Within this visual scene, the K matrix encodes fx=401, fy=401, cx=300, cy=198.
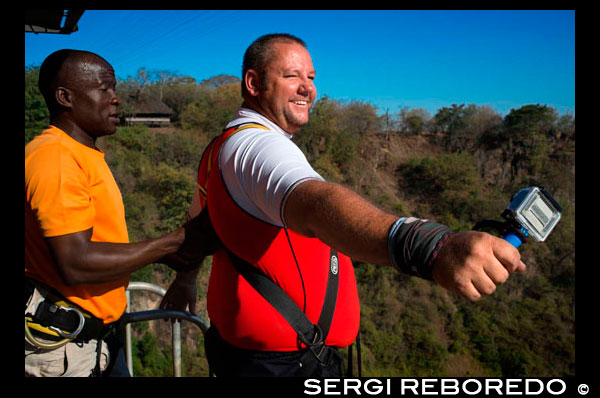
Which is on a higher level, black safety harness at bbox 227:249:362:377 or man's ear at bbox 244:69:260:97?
man's ear at bbox 244:69:260:97

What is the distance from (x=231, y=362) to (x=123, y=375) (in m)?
0.84

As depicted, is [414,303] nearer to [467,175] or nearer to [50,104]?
[467,175]

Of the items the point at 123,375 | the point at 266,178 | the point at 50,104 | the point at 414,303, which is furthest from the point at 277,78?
the point at 414,303

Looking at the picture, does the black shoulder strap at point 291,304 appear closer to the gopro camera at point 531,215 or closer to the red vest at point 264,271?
the red vest at point 264,271

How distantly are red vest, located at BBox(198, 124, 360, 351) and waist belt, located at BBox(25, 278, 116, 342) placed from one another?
2.16 ft

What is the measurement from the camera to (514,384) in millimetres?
1933

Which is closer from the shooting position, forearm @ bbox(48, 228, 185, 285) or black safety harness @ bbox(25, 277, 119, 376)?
forearm @ bbox(48, 228, 185, 285)

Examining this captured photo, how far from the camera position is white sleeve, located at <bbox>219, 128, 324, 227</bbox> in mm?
1256

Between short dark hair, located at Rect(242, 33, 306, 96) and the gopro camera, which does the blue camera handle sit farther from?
short dark hair, located at Rect(242, 33, 306, 96)

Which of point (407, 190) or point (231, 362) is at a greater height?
point (407, 190)

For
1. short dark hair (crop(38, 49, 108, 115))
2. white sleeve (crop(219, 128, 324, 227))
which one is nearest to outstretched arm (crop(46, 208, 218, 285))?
white sleeve (crop(219, 128, 324, 227))

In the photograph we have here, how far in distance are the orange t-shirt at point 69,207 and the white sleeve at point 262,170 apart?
0.72 meters

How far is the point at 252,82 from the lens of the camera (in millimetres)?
2055

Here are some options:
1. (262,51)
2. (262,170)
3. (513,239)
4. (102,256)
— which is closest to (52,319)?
(102,256)
